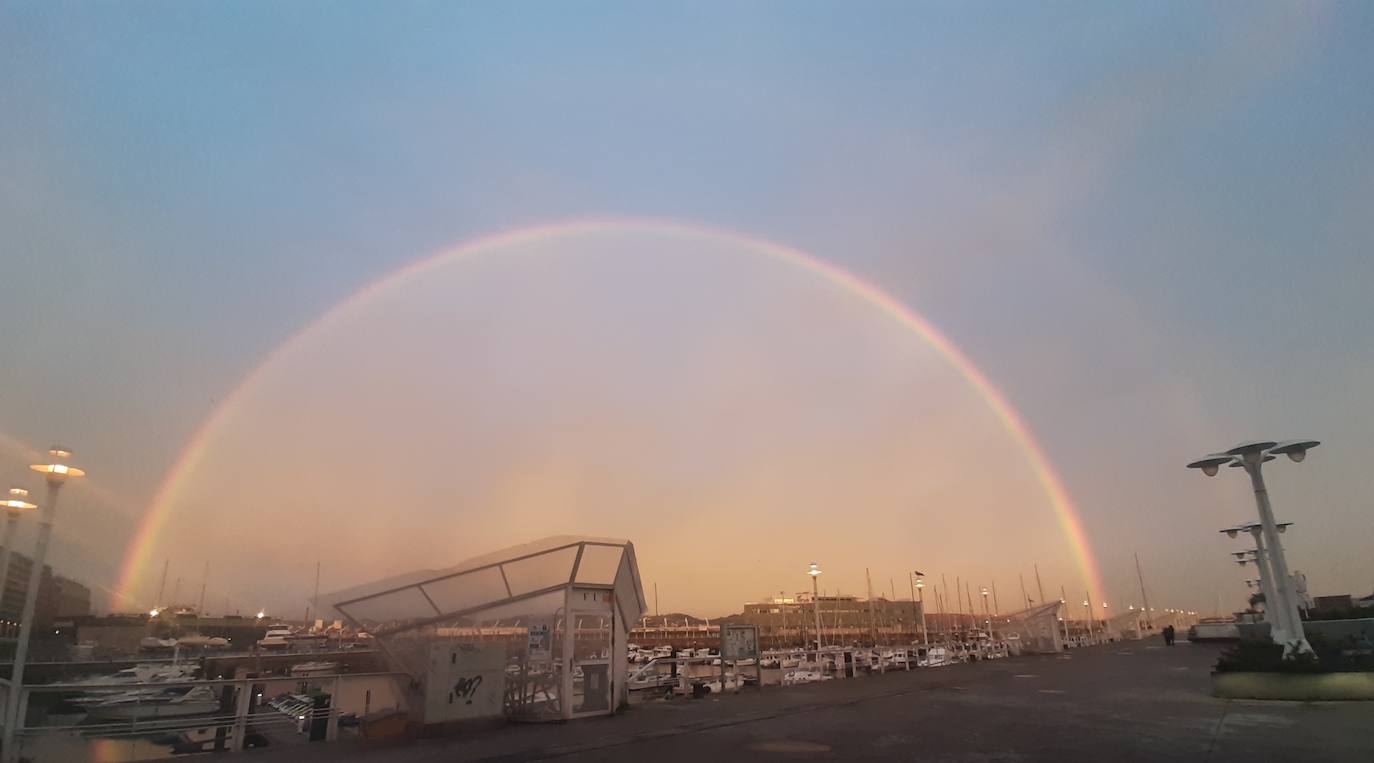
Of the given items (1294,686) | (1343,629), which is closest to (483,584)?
(1294,686)

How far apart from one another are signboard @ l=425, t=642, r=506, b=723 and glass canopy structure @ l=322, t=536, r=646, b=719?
0.82m

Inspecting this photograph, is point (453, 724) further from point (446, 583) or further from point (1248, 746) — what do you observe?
point (1248, 746)

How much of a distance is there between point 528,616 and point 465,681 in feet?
7.38

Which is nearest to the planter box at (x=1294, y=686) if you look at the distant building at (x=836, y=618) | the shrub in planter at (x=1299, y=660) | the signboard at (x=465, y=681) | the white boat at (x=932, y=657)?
the shrub in planter at (x=1299, y=660)

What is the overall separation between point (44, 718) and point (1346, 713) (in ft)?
86.5

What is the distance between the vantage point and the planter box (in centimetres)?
1434

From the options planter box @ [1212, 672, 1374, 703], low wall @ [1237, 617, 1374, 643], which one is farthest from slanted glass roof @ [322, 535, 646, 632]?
low wall @ [1237, 617, 1374, 643]

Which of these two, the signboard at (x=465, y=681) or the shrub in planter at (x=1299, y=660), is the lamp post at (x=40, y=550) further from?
the shrub in planter at (x=1299, y=660)

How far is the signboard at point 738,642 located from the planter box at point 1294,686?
495 inches

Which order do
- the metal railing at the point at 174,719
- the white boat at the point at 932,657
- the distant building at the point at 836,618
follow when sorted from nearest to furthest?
the metal railing at the point at 174,719 → the white boat at the point at 932,657 → the distant building at the point at 836,618

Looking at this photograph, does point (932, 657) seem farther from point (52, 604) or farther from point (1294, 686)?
point (52, 604)

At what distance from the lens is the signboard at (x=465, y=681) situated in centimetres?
1383

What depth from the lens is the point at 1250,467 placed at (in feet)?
58.3

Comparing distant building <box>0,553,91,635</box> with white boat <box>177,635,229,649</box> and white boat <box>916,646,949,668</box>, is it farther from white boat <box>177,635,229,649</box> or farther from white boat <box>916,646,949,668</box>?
white boat <box>916,646,949,668</box>
